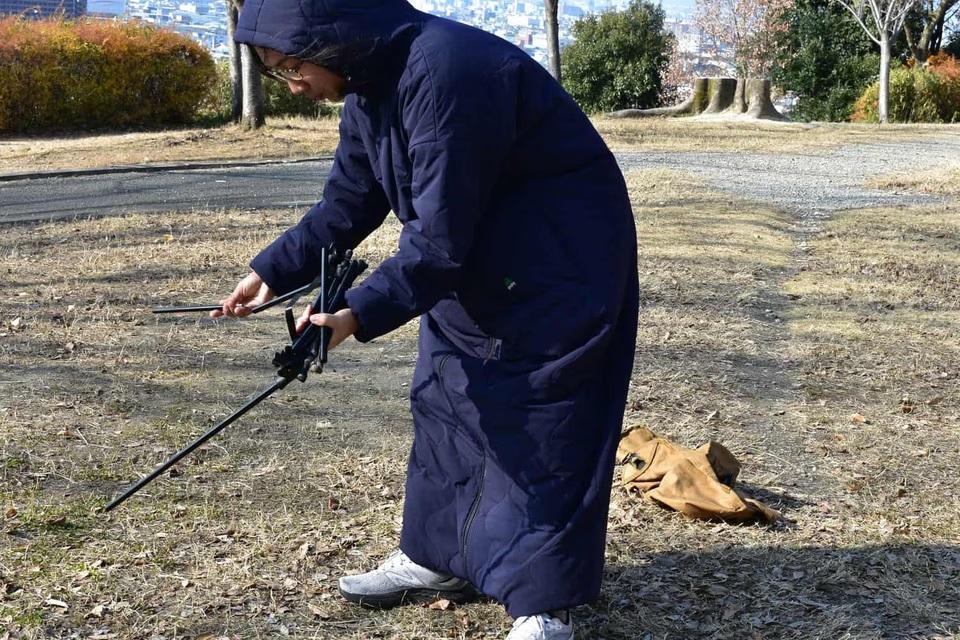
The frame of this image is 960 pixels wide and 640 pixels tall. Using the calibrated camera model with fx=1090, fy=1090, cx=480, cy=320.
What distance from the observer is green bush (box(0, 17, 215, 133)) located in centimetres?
1803

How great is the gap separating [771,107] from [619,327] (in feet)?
71.7

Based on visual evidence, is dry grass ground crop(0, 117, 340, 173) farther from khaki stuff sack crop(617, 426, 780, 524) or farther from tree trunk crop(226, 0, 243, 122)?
khaki stuff sack crop(617, 426, 780, 524)

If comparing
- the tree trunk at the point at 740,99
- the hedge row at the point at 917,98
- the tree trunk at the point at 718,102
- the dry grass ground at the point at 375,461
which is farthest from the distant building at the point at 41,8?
the hedge row at the point at 917,98

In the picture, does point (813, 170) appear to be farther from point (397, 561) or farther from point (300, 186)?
point (397, 561)

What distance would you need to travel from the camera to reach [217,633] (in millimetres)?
3004

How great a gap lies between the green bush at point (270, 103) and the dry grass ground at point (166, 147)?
7.89 feet

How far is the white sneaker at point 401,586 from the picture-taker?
3082mm

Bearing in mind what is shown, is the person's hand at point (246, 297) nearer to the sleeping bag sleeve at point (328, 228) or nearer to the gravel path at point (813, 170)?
the sleeping bag sleeve at point (328, 228)

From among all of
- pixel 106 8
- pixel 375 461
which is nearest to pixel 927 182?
pixel 375 461

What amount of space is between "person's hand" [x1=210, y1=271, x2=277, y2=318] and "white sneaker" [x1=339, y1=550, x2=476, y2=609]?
846 mm

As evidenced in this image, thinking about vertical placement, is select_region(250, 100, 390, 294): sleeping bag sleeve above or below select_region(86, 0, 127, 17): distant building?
below

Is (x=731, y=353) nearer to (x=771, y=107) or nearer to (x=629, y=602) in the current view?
(x=629, y=602)

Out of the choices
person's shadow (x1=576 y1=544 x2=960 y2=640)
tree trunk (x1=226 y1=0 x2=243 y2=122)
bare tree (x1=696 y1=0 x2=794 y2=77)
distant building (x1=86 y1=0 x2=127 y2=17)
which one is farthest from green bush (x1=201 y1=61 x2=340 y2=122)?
person's shadow (x1=576 y1=544 x2=960 y2=640)


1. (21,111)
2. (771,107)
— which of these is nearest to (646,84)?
(771,107)
